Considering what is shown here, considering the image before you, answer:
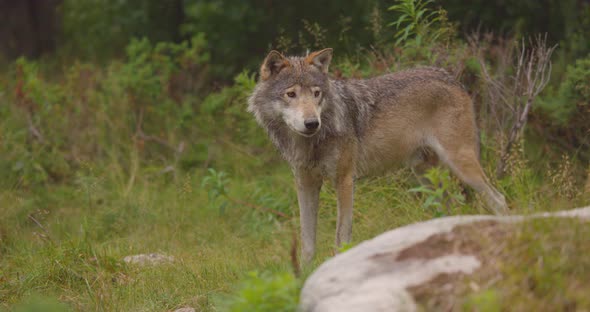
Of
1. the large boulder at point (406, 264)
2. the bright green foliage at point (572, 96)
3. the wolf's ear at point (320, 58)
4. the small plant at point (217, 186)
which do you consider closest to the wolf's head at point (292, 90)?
the wolf's ear at point (320, 58)

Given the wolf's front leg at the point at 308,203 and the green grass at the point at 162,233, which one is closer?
the green grass at the point at 162,233

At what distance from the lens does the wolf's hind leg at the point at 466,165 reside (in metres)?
5.52

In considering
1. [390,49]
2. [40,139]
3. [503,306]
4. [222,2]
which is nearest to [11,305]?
[503,306]

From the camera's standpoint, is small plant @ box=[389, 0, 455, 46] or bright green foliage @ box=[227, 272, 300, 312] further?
small plant @ box=[389, 0, 455, 46]

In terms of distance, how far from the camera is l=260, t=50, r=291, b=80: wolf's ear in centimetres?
507

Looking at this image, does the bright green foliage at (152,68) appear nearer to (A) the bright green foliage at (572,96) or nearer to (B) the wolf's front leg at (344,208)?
(B) the wolf's front leg at (344,208)

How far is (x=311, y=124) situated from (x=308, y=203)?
1003 mm

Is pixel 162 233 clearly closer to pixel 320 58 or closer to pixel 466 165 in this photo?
pixel 320 58

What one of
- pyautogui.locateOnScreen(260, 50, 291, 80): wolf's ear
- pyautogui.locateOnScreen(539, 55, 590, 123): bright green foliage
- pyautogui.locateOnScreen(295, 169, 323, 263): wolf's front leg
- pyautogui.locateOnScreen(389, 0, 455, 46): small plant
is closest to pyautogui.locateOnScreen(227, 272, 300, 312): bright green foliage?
pyautogui.locateOnScreen(295, 169, 323, 263): wolf's front leg

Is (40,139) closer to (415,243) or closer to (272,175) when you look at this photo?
(272,175)

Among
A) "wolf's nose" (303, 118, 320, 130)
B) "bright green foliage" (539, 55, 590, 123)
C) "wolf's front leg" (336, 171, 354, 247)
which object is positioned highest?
"wolf's nose" (303, 118, 320, 130)

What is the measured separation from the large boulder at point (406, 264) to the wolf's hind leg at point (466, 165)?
235 centimetres

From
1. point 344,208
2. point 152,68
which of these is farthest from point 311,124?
point 152,68

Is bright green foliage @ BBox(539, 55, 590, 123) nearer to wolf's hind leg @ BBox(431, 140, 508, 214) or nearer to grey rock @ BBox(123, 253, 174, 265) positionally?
wolf's hind leg @ BBox(431, 140, 508, 214)
